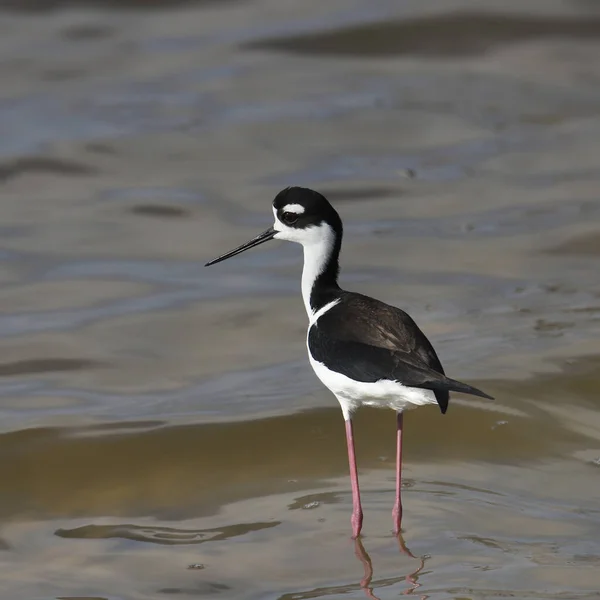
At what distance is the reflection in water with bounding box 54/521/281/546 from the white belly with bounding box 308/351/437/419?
0.53 meters

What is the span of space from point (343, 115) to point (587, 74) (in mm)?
1924

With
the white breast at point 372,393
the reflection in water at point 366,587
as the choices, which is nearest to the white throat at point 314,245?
the white breast at point 372,393

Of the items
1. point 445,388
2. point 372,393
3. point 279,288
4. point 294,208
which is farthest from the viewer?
point 279,288

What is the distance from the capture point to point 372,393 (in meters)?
4.26

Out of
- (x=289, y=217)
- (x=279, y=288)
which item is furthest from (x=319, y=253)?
(x=279, y=288)

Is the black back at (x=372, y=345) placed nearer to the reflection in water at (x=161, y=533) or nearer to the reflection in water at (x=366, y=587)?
the reflection in water at (x=366, y=587)

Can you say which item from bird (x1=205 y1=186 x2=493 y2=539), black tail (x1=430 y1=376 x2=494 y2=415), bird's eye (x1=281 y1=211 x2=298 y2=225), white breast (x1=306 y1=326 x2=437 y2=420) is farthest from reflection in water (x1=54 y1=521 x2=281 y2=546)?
bird's eye (x1=281 y1=211 x2=298 y2=225)

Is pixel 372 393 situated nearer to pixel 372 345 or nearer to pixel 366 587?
pixel 372 345

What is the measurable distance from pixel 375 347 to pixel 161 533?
1050mm

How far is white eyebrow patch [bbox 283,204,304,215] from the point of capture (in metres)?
4.87

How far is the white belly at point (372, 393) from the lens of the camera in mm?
4145

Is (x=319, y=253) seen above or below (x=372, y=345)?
above

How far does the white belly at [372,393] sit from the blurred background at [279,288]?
0.45m

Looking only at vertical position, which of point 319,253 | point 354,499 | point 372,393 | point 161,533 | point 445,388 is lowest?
point 161,533
